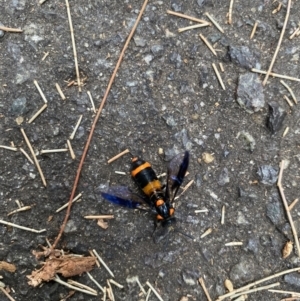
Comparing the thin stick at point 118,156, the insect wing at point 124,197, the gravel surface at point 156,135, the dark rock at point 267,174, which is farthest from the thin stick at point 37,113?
the dark rock at point 267,174

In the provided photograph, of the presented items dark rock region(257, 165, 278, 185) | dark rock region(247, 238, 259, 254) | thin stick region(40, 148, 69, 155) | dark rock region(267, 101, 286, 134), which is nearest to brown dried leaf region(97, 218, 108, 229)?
thin stick region(40, 148, 69, 155)

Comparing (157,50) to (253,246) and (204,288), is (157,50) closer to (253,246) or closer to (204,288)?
(253,246)

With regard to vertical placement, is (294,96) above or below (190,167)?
above

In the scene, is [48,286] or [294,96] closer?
[48,286]

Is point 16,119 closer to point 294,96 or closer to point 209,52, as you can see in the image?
point 209,52

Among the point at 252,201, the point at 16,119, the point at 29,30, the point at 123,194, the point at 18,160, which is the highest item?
the point at 29,30

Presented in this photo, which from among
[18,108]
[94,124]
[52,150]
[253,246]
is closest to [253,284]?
[253,246]

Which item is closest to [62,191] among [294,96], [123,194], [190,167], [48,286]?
[123,194]

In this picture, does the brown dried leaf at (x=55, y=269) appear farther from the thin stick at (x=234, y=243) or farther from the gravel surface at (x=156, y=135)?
the thin stick at (x=234, y=243)
